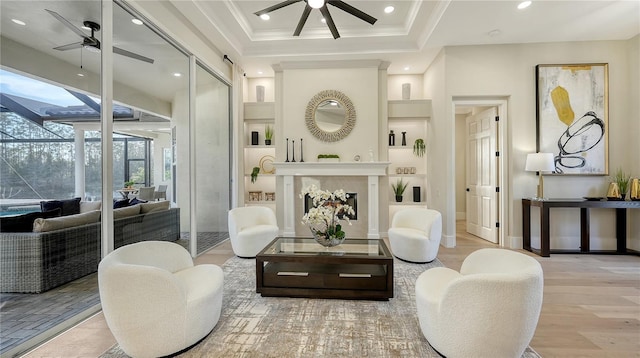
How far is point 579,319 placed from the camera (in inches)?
95.1

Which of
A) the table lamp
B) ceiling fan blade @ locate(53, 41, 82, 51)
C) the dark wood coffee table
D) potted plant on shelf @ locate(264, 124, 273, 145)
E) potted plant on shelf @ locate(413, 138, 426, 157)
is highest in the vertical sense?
ceiling fan blade @ locate(53, 41, 82, 51)

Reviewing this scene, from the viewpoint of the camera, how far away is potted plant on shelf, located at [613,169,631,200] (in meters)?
4.25

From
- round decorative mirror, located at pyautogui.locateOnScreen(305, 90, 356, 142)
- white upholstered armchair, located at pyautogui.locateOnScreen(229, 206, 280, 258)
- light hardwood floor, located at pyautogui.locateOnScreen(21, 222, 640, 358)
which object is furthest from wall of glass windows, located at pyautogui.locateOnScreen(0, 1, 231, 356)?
round decorative mirror, located at pyautogui.locateOnScreen(305, 90, 356, 142)

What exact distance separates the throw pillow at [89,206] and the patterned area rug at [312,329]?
1268 millimetres

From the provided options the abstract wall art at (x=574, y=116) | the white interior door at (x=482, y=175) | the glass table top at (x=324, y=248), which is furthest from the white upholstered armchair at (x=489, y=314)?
the abstract wall art at (x=574, y=116)

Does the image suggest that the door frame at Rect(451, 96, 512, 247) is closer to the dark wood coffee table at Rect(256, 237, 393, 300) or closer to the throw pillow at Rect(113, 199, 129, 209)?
the dark wood coffee table at Rect(256, 237, 393, 300)

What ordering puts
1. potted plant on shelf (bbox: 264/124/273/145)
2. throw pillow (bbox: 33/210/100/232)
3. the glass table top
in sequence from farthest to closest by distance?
potted plant on shelf (bbox: 264/124/273/145) < the glass table top < throw pillow (bbox: 33/210/100/232)

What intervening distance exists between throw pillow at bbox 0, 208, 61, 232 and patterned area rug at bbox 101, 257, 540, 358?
1255mm

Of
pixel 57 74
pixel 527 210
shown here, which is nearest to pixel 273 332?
pixel 57 74

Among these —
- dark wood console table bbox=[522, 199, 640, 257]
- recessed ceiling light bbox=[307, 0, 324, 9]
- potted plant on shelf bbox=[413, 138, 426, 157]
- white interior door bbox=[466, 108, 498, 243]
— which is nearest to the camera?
recessed ceiling light bbox=[307, 0, 324, 9]

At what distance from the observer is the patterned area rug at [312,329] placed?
192cm

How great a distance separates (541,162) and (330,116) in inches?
139

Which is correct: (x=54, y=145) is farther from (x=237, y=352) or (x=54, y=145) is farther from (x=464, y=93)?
(x=464, y=93)

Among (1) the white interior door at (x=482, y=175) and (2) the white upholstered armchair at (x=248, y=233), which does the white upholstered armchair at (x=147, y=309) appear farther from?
(1) the white interior door at (x=482, y=175)
